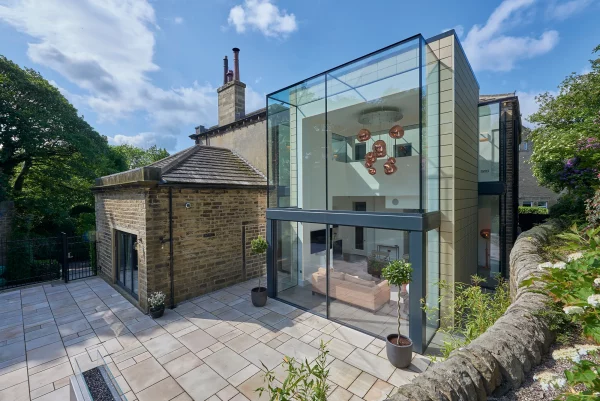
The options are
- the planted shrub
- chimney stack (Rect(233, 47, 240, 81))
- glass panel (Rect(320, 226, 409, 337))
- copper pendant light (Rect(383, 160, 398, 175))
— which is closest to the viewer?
the planted shrub

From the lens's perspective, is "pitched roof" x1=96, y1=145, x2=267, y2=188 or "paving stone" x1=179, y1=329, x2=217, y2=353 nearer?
"paving stone" x1=179, y1=329, x2=217, y2=353

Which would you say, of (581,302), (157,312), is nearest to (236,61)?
(157,312)

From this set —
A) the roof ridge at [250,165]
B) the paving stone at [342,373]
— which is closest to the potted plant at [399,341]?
the paving stone at [342,373]

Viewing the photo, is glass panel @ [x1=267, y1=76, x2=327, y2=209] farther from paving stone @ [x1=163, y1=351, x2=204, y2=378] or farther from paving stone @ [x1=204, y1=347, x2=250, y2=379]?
paving stone @ [x1=163, y1=351, x2=204, y2=378]

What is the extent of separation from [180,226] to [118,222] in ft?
8.28

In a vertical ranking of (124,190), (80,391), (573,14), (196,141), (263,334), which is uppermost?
(573,14)

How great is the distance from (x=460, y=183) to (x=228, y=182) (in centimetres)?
665

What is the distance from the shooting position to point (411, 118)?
6.11 meters

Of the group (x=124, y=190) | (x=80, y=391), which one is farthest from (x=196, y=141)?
(x=80, y=391)

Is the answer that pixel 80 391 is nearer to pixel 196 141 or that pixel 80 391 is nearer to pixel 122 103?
pixel 196 141

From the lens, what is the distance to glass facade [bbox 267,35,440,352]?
5250 mm

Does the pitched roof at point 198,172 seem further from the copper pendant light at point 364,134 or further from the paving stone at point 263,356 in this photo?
the paving stone at point 263,356

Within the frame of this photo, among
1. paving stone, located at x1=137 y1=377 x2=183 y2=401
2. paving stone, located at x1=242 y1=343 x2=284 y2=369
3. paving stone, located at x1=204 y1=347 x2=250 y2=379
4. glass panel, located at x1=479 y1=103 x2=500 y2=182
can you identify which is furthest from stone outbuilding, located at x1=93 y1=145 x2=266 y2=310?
glass panel, located at x1=479 y1=103 x2=500 y2=182

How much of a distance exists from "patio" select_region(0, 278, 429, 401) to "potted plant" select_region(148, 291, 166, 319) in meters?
0.20
